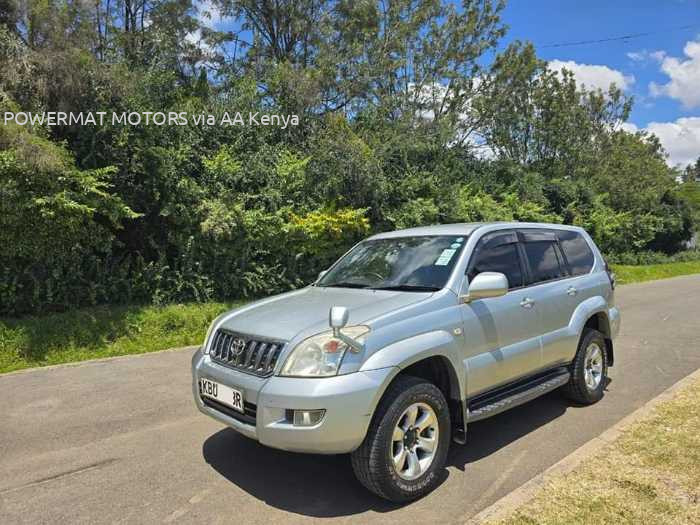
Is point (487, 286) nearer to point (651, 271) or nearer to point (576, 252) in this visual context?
point (576, 252)

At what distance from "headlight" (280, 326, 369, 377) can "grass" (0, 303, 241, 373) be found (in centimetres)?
579

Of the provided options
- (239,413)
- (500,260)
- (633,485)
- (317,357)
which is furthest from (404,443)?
(500,260)

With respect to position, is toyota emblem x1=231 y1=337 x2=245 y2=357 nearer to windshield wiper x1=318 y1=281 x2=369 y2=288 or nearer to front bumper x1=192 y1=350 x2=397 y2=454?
front bumper x1=192 y1=350 x2=397 y2=454

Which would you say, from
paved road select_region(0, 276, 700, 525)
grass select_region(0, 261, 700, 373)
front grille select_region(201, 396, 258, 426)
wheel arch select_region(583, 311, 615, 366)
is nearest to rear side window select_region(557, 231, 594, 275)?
wheel arch select_region(583, 311, 615, 366)

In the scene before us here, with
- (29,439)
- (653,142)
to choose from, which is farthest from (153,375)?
(653,142)

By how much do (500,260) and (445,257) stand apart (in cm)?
61

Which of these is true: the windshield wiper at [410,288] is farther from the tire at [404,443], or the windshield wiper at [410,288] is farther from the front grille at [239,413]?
the front grille at [239,413]

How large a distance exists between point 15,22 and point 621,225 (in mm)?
24939

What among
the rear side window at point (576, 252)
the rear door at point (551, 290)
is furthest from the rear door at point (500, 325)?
the rear side window at point (576, 252)

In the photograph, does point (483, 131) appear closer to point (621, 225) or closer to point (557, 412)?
point (621, 225)

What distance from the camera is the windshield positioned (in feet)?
13.8

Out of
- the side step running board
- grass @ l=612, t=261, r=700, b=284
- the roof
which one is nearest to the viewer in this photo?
the side step running board

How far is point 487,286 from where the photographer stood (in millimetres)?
3869

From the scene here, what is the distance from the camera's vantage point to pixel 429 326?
3662 millimetres
